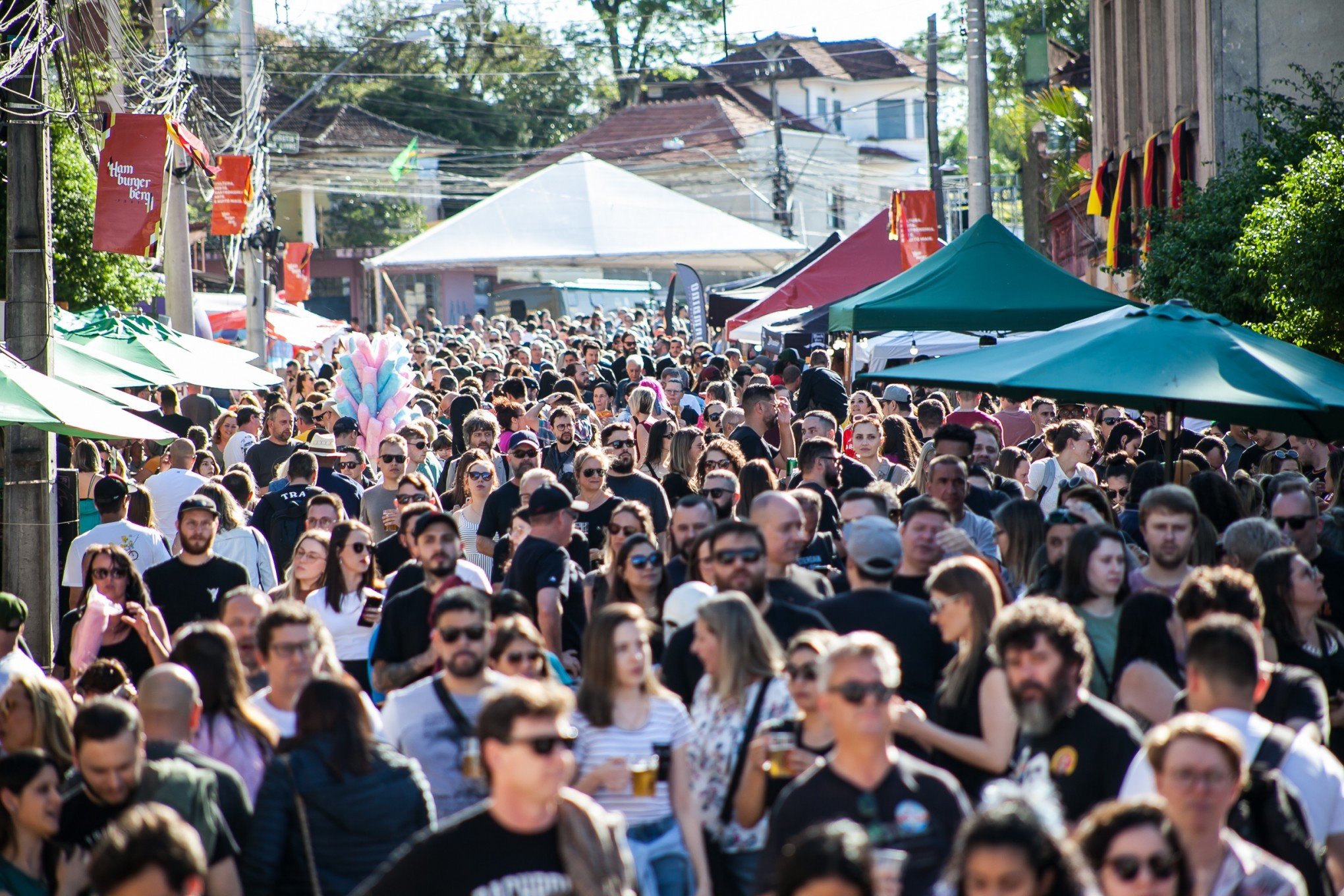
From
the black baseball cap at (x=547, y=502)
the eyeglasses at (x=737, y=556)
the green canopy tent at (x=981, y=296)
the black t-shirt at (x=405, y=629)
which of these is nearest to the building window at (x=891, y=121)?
the green canopy tent at (x=981, y=296)

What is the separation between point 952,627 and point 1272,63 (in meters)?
15.3

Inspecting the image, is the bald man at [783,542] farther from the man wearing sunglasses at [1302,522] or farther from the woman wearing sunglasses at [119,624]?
the woman wearing sunglasses at [119,624]

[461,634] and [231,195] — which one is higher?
[231,195]

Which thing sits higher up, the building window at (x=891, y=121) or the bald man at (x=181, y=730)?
the building window at (x=891, y=121)

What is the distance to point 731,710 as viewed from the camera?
A: 4.94 metres

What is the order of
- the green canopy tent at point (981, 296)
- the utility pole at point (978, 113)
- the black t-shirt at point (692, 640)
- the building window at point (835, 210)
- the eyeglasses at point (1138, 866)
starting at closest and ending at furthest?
the eyeglasses at point (1138, 866), the black t-shirt at point (692, 640), the green canopy tent at point (981, 296), the utility pole at point (978, 113), the building window at point (835, 210)

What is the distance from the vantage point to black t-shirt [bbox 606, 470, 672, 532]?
9602 mm

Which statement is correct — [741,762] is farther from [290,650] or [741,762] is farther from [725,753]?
[290,650]

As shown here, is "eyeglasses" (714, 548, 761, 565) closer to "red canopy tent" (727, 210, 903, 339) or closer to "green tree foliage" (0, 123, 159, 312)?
"green tree foliage" (0, 123, 159, 312)

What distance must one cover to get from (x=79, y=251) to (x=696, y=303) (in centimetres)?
1439

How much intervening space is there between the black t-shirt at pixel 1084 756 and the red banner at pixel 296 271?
1320 inches

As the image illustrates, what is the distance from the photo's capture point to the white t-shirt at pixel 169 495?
10.6 meters

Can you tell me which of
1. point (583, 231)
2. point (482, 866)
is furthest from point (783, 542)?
point (583, 231)

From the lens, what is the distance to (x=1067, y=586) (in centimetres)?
609
